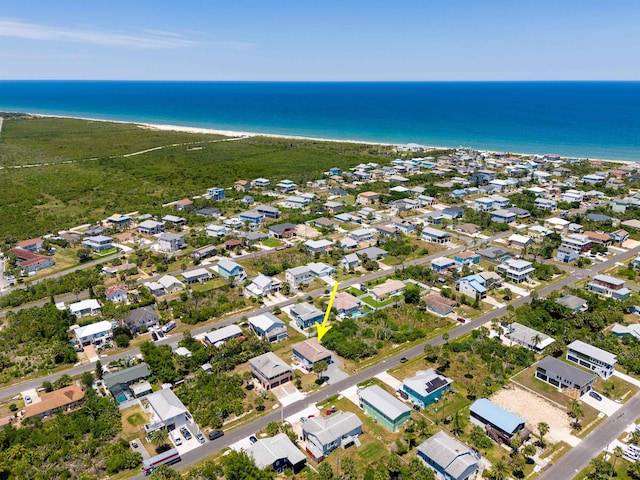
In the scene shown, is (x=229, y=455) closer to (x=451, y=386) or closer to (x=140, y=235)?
(x=451, y=386)

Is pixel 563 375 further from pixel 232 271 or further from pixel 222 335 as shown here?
pixel 232 271

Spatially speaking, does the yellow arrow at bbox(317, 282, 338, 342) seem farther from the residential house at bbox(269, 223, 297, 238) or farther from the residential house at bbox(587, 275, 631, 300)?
the residential house at bbox(587, 275, 631, 300)

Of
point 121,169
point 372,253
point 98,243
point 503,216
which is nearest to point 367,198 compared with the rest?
point 503,216

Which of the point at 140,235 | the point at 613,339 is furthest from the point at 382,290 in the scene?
the point at 140,235

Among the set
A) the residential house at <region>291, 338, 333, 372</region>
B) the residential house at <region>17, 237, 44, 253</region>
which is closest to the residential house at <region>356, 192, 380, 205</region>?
the residential house at <region>291, 338, 333, 372</region>

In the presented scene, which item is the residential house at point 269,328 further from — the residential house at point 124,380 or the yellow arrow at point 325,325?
the residential house at point 124,380

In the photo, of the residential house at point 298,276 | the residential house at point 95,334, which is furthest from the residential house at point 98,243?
the residential house at point 298,276
